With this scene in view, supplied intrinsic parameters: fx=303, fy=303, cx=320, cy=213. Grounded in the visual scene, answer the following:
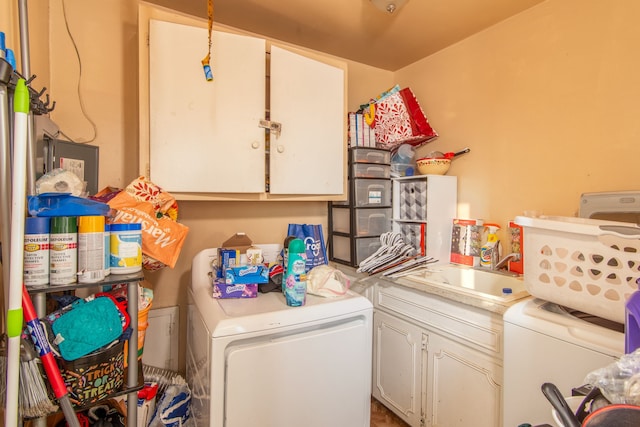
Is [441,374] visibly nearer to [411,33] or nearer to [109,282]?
[109,282]

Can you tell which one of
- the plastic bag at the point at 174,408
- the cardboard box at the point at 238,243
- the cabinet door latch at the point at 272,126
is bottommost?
the plastic bag at the point at 174,408

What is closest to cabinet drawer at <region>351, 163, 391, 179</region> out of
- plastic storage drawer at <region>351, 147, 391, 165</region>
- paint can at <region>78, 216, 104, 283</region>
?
plastic storage drawer at <region>351, 147, 391, 165</region>

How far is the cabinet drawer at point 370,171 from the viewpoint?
6.60 ft

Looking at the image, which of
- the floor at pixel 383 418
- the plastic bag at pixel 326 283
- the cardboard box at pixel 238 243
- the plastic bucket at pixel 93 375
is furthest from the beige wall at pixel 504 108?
the floor at pixel 383 418

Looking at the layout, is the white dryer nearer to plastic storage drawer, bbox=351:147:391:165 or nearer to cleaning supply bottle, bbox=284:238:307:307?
cleaning supply bottle, bbox=284:238:307:307

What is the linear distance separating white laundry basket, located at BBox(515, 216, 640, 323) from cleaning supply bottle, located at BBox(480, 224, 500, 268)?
75 cm

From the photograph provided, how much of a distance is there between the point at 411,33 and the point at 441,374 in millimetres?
2032

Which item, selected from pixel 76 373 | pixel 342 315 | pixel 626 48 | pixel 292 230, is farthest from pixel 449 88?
pixel 76 373

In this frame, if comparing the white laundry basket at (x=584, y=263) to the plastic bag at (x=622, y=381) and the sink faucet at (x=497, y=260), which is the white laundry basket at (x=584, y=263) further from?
the sink faucet at (x=497, y=260)

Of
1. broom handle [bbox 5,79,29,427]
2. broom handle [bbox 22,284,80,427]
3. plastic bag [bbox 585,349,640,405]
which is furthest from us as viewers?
broom handle [bbox 22,284,80,427]

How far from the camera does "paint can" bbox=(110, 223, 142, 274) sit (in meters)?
1.00

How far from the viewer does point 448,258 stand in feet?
6.89

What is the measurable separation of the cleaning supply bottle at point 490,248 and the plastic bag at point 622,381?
1397 millimetres

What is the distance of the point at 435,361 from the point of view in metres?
1.54
